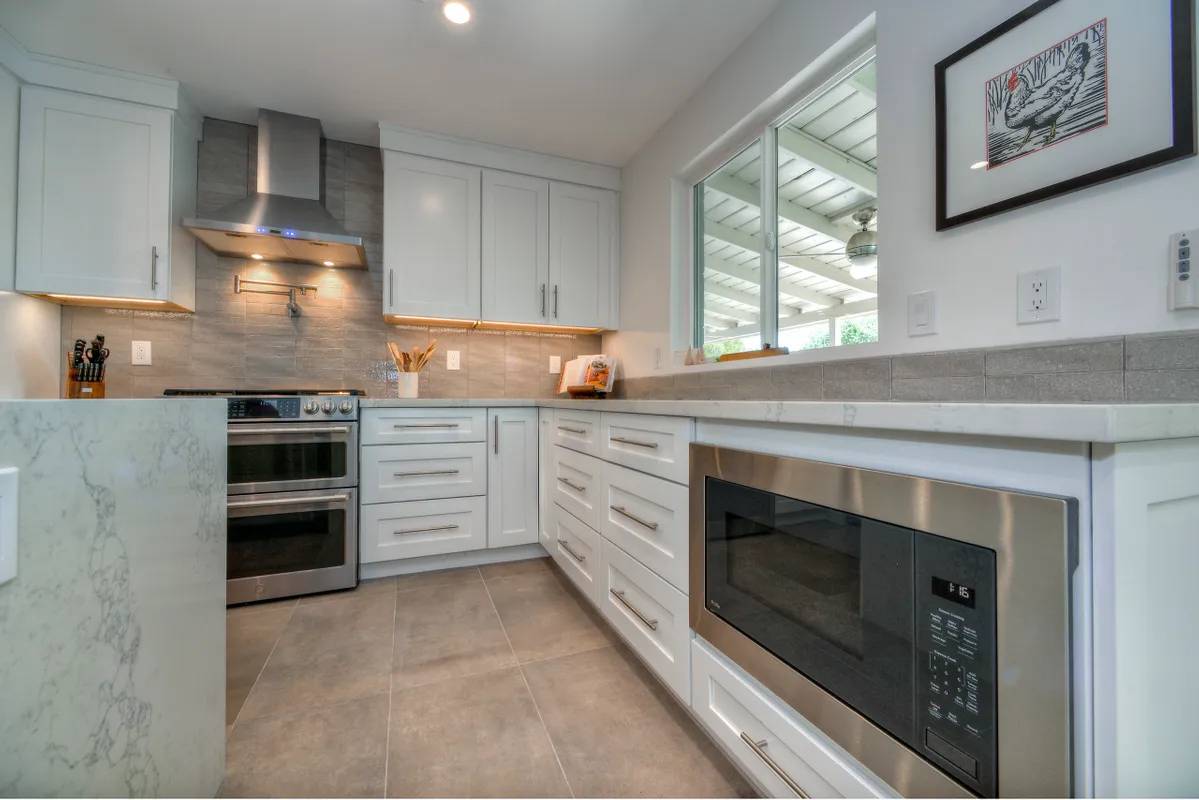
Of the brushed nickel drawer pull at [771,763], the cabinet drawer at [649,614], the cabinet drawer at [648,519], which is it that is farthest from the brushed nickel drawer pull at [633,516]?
the brushed nickel drawer pull at [771,763]

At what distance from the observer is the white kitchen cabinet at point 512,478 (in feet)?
8.79

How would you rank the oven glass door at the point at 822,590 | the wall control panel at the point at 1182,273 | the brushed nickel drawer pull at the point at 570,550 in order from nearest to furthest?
1. the oven glass door at the point at 822,590
2. the wall control panel at the point at 1182,273
3. the brushed nickel drawer pull at the point at 570,550

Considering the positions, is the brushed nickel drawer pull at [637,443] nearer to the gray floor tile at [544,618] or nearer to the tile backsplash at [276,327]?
the gray floor tile at [544,618]

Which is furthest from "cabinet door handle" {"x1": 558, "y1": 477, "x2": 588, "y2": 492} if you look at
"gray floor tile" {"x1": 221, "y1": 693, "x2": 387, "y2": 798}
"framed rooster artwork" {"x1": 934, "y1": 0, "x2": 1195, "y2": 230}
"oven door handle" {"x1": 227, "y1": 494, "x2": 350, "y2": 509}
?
"framed rooster artwork" {"x1": 934, "y1": 0, "x2": 1195, "y2": 230}

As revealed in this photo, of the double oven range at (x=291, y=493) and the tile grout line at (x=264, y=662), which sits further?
the double oven range at (x=291, y=493)

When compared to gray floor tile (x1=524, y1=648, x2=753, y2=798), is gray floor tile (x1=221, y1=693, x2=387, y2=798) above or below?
below

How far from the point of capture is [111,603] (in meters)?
0.68

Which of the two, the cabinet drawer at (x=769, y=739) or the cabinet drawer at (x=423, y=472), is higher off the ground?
the cabinet drawer at (x=423, y=472)

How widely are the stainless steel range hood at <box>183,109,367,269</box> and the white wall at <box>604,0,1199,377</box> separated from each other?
2114 millimetres

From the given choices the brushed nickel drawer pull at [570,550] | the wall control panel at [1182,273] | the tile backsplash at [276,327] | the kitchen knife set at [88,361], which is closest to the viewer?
the wall control panel at [1182,273]

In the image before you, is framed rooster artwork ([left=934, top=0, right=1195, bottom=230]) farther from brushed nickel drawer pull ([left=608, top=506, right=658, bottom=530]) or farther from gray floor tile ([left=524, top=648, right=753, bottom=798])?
gray floor tile ([left=524, top=648, right=753, bottom=798])

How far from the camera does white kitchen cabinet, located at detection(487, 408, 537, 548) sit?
268 cm

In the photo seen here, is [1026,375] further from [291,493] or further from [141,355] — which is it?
[141,355]

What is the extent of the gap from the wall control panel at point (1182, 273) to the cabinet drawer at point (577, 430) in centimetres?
149
